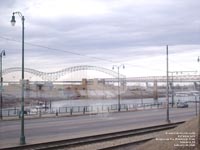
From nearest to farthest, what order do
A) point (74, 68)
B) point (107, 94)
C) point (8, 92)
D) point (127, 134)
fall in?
1. point (127, 134)
2. point (8, 92)
3. point (107, 94)
4. point (74, 68)

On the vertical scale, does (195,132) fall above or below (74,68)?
below

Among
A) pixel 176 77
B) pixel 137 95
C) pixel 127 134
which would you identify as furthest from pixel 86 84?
pixel 127 134

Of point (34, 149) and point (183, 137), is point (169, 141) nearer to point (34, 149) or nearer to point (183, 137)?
point (183, 137)

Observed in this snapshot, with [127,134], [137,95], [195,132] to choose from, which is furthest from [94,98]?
[195,132]

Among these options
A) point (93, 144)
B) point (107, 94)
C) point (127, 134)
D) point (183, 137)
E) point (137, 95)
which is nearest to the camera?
point (183, 137)

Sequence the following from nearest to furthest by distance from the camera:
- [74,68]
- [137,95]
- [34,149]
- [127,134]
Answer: [34,149]
[127,134]
[74,68]
[137,95]

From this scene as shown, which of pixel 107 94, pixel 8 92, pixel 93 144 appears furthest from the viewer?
pixel 107 94

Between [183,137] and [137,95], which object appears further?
[137,95]

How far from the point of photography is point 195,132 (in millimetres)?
14195

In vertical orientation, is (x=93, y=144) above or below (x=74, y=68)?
below

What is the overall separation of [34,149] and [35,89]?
145 meters

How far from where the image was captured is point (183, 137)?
1355cm

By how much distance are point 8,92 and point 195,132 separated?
136m

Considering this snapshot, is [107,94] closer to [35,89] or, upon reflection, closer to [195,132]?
[35,89]
